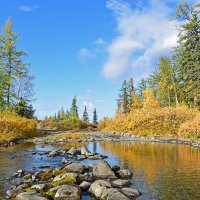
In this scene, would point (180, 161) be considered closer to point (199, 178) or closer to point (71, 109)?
point (199, 178)

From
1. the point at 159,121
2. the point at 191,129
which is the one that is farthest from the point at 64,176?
the point at 159,121

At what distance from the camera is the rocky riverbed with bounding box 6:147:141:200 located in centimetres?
998

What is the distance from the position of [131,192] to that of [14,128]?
2222 centimetres

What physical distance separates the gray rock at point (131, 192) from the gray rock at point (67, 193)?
1.59 metres

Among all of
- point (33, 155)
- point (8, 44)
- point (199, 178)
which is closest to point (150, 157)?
point (199, 178)

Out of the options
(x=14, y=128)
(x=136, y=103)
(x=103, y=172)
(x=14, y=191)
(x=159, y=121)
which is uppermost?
(x=136, y=103)

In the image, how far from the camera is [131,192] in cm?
1048

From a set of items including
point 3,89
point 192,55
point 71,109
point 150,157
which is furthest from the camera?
point 71,109

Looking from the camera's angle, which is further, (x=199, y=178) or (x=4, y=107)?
(x=4, y=107)

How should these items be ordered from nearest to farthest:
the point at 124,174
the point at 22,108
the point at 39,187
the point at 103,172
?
the point at 39,187 < the point at 103,172 < the point at 124,174 < the point at 22,108

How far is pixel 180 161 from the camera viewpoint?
17.3 meters

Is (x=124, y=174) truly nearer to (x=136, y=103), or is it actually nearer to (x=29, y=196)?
(x=29, y=196)

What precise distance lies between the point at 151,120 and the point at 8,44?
2109 centimetres

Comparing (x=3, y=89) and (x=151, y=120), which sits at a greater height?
(x=3, y=89)
